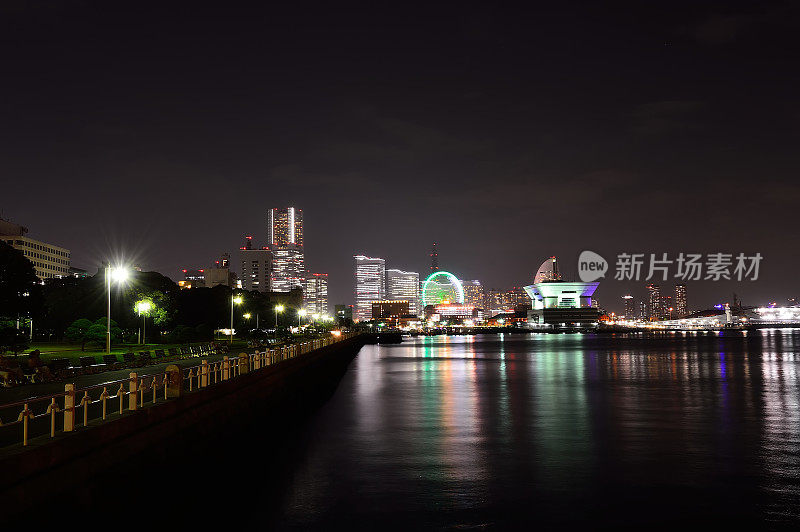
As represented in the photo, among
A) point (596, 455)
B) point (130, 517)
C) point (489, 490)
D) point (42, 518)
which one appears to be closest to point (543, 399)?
point (596, 455)

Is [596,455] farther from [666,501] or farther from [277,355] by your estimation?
[277,355]

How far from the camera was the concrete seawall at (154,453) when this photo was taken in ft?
43.4

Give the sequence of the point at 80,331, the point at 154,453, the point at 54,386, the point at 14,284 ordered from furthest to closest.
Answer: the point at 80,331, the point at 14,284, the point at 54,386, the point at 154,453

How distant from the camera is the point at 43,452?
13.4m

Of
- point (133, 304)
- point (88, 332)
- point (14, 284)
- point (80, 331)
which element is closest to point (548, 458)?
point (14, 284)

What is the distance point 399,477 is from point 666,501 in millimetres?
8227

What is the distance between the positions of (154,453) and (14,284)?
104 ft

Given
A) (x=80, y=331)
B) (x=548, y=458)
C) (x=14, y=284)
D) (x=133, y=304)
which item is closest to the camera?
(x=548, y=458)

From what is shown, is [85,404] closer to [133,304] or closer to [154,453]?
[154,453]

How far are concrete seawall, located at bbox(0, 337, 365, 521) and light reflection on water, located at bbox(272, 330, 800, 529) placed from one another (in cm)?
253

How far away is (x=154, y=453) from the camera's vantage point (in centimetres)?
1888

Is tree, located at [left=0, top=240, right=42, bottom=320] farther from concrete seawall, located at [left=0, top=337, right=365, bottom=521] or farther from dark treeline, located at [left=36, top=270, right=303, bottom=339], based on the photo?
dark treeline, located at [left=36, top=270, right=303, bottom=339]

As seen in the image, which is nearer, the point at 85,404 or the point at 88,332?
the point at 85,404

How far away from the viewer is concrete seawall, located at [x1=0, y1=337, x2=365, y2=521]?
521 inches
